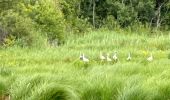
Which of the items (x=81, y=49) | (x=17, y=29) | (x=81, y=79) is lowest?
(x=81, y=49)

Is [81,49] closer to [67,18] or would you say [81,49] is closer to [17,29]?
[17,29]

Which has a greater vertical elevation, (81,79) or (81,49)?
(81,79)

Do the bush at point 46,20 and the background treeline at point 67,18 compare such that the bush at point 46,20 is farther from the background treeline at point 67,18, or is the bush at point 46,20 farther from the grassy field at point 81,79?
the grassy field at point 81,79

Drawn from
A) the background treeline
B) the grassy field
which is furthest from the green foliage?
the grassy field

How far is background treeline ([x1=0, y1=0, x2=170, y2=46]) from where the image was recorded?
44.6 ft

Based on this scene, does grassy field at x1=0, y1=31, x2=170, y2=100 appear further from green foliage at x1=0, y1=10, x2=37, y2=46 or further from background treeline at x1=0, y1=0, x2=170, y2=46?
background treeline at x1=0, y1=0, x2=170, y2=46

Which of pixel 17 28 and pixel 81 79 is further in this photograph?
pixel 17 28

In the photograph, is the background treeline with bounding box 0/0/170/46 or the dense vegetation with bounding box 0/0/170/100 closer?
the dense vegetation with bounding box 0/0/170/100

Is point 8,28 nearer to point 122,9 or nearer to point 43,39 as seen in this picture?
point 43,39

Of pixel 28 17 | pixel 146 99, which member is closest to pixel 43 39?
pixel 28 17

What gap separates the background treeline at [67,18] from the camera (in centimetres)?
1359

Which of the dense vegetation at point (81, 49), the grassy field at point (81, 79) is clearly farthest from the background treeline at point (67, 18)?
the grassy field at point (81, 79)

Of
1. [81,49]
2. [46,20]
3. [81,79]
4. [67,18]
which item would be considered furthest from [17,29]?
[81,79]

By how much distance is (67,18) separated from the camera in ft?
60.6
